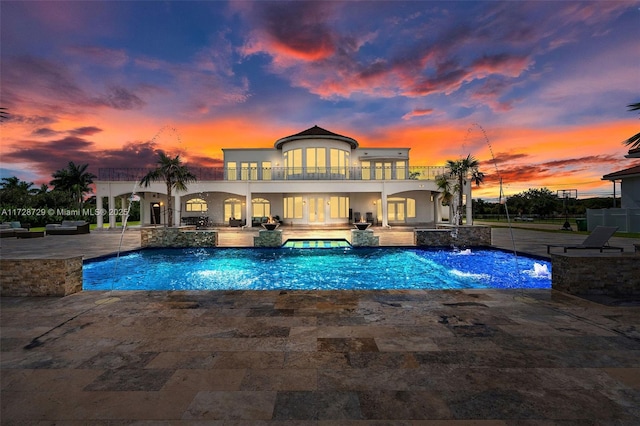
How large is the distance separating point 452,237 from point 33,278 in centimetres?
1471

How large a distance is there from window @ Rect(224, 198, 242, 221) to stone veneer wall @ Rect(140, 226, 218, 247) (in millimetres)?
13852

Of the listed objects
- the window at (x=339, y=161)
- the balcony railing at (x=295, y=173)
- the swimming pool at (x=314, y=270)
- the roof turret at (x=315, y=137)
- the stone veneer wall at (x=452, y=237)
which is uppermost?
the roof turret at (x=315, y=137)

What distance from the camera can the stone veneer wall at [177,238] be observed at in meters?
14.5

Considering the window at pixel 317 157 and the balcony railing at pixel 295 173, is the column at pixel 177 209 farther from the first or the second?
the window at pixel 317 157

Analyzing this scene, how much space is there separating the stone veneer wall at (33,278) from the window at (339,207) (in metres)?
21.8

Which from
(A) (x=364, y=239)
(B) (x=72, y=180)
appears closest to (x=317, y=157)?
(A) (x=364, y=239)

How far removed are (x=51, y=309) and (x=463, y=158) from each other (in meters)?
25.3

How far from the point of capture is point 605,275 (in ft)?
17.5

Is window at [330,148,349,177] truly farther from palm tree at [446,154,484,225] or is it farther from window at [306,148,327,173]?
palm tree at [446,154,484,225]

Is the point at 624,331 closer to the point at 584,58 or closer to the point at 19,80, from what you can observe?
the point at 584,58

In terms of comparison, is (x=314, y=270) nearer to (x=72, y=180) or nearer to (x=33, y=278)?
(x=33, y=278)

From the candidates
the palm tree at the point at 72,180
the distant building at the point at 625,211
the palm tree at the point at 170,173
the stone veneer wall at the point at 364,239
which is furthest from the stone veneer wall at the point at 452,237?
the palm tree at the point at 72,180

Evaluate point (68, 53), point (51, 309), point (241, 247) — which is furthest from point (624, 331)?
point (68, 53)

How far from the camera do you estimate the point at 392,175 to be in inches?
1115
